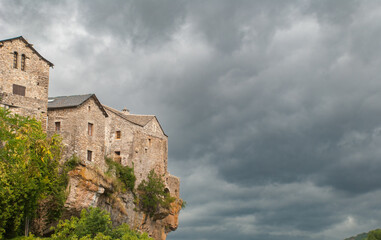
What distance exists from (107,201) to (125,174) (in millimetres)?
5607

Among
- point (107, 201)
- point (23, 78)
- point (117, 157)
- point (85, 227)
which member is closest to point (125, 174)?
point (117, 157)

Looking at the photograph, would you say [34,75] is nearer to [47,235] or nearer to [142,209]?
[47,235]

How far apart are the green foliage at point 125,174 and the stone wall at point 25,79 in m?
12.2

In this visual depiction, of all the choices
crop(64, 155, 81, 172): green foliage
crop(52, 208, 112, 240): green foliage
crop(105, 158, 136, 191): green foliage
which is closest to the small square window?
crop(64, 155, 81, 172): green foliage

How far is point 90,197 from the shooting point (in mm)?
53531

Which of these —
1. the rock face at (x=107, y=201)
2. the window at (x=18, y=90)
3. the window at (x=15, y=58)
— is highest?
the window at (x=15, y=58)

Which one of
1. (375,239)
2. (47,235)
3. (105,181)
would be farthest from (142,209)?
(375,239)

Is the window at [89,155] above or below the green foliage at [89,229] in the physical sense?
above

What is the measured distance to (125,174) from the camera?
62.5 m

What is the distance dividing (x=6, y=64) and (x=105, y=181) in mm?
17441

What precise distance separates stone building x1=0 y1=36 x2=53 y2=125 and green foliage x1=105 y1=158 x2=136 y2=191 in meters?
12.1

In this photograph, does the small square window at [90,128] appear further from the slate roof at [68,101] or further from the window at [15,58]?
the window at [15,58]

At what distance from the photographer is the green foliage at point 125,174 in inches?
2408

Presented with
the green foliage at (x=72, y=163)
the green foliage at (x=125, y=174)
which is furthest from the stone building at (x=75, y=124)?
the green foliage at (x=125, y=174)
